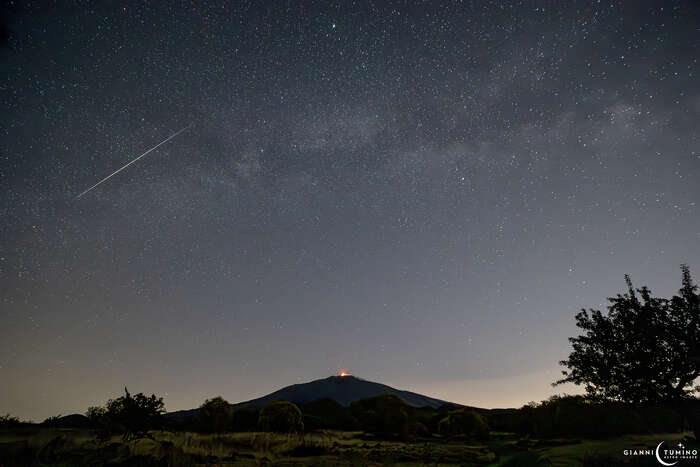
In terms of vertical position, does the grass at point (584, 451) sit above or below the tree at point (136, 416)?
below

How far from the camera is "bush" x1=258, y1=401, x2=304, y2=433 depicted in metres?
29.1

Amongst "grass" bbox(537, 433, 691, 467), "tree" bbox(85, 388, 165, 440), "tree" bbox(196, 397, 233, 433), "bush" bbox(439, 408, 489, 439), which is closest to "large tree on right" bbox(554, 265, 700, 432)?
"grass" bbox(537, 433, 691, 467)

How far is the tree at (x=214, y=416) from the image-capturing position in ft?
99.8

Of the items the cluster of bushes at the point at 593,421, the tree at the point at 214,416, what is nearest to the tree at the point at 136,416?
the tree at the point at 214,416

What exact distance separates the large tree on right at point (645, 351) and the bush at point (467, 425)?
1412 centimetres

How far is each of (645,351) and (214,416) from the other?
29708mm

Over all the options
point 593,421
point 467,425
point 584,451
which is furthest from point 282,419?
point 593,421

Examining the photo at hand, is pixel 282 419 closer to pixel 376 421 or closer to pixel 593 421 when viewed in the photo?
pixel 376 421

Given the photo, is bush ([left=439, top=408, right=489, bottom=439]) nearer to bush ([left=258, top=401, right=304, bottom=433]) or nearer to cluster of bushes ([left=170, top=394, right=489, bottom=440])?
cluster of bushes ([left=170, top=394, right=489, bottom=440])

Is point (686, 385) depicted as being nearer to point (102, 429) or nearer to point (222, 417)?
point (102, 429)

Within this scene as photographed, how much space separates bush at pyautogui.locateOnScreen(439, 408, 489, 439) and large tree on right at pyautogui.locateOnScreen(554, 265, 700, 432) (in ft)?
46.3

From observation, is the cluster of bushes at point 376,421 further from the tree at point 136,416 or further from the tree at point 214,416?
the tree at point 136,416

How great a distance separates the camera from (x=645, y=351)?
16750mm

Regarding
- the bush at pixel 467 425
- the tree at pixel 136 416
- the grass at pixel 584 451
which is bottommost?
the bush at pixel 467 425
